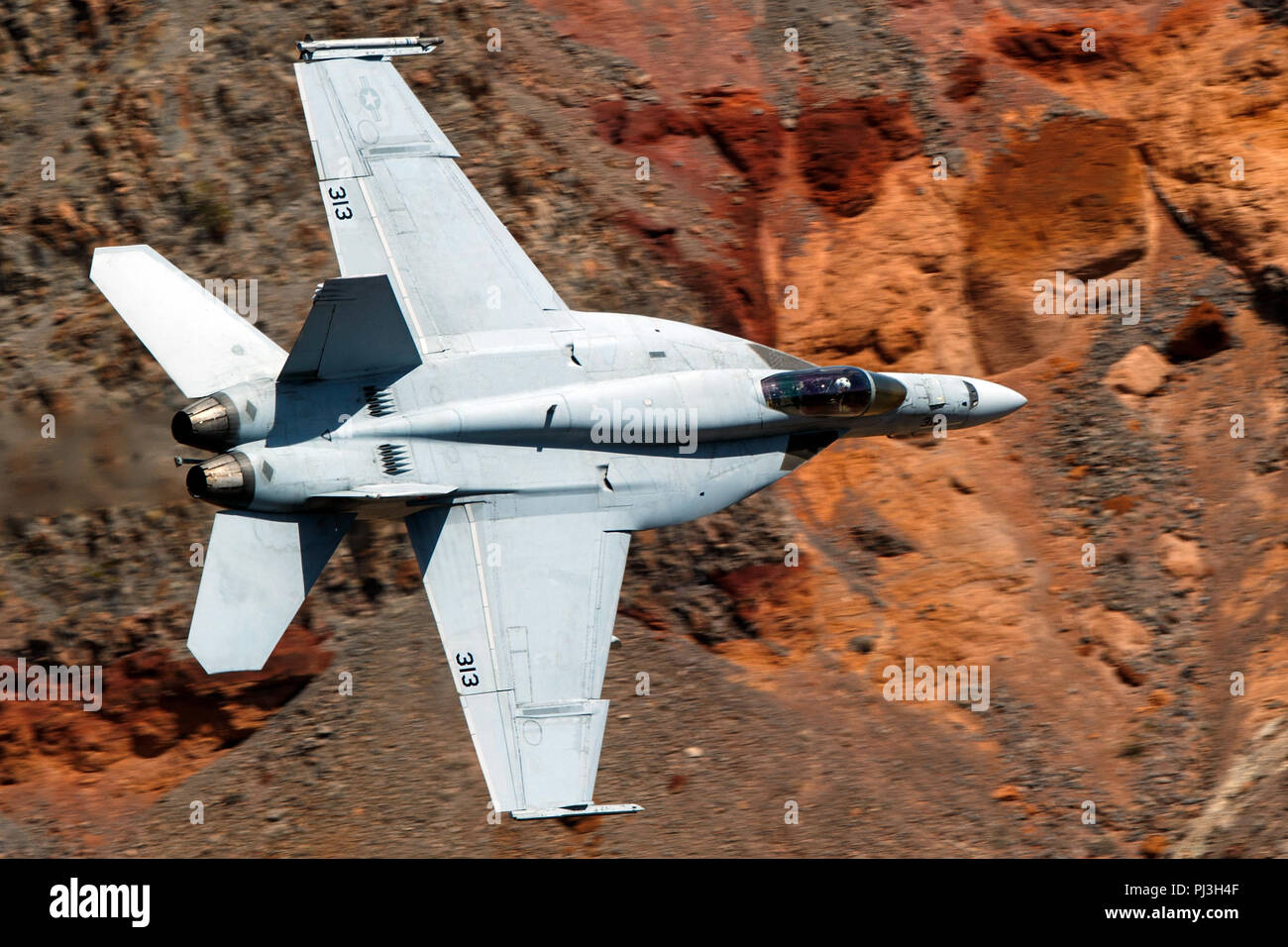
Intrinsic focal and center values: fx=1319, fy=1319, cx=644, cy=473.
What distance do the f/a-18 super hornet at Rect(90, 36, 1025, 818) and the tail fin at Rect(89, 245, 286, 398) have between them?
29 mm

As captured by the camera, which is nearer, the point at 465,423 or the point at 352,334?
the point at 352,334

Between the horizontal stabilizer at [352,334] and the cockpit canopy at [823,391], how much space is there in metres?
5.07

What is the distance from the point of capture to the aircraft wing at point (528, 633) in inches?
650

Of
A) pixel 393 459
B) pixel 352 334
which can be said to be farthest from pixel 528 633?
pixel 352 334

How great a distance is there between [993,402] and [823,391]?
318cm

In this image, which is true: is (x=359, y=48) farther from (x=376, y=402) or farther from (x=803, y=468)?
(x=803, y=468)

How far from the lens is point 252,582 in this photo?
1636 centimetres

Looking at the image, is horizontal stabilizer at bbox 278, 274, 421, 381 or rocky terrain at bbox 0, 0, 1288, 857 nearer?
horizontal stabilizer at bbox 278, 274, 421, 381

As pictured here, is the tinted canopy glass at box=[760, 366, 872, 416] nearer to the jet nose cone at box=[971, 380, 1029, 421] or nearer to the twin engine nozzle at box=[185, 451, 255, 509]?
the jet nose cone at box=[971, 380, 1029, 421]

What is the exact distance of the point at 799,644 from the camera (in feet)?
71.2

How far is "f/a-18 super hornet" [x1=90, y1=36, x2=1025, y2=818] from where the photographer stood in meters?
16.5

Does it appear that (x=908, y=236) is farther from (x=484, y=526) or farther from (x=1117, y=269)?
(x=484, y=526)

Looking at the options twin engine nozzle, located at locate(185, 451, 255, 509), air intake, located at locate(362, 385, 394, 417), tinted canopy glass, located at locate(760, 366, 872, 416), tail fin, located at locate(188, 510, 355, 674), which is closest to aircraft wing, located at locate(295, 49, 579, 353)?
air intake, located at locate(362, 385, 394, 417)

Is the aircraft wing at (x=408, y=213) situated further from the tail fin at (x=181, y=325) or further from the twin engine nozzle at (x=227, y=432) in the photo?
the twin engine nozzle at (x=227, y=432)
